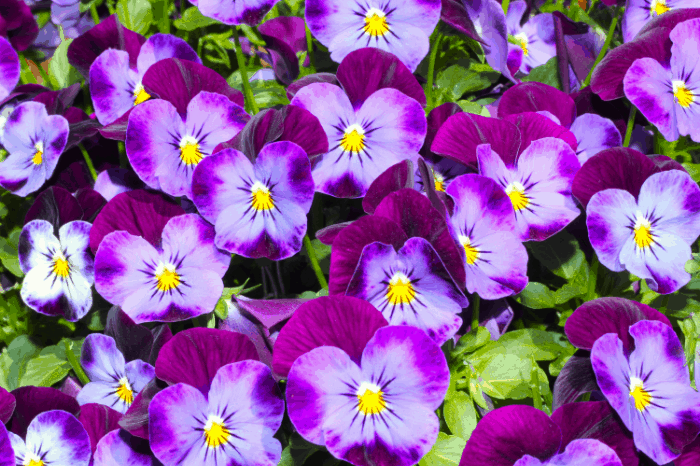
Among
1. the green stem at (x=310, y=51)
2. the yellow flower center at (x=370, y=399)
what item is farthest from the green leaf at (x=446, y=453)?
the green stem at (x=310, y=51)

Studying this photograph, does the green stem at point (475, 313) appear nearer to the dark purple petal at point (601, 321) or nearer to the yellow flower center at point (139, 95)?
the dark purple petal at point (601, 321)

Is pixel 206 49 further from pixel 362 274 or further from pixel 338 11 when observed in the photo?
pixel 362 274

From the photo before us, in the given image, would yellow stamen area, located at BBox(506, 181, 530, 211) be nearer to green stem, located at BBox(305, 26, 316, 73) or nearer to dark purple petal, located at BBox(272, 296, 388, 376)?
dark purple petal, located at BBox(272, 296, 388, 376)

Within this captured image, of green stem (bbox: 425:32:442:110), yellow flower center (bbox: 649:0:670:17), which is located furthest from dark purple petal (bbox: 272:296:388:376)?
yellow flower center (bbox: 649:0:670:17)

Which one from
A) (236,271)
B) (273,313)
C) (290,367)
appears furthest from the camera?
(236,271)

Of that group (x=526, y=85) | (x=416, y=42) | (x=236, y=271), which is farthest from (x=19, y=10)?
(x=526, y=85)

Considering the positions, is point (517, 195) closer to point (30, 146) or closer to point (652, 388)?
point (652, 388)
